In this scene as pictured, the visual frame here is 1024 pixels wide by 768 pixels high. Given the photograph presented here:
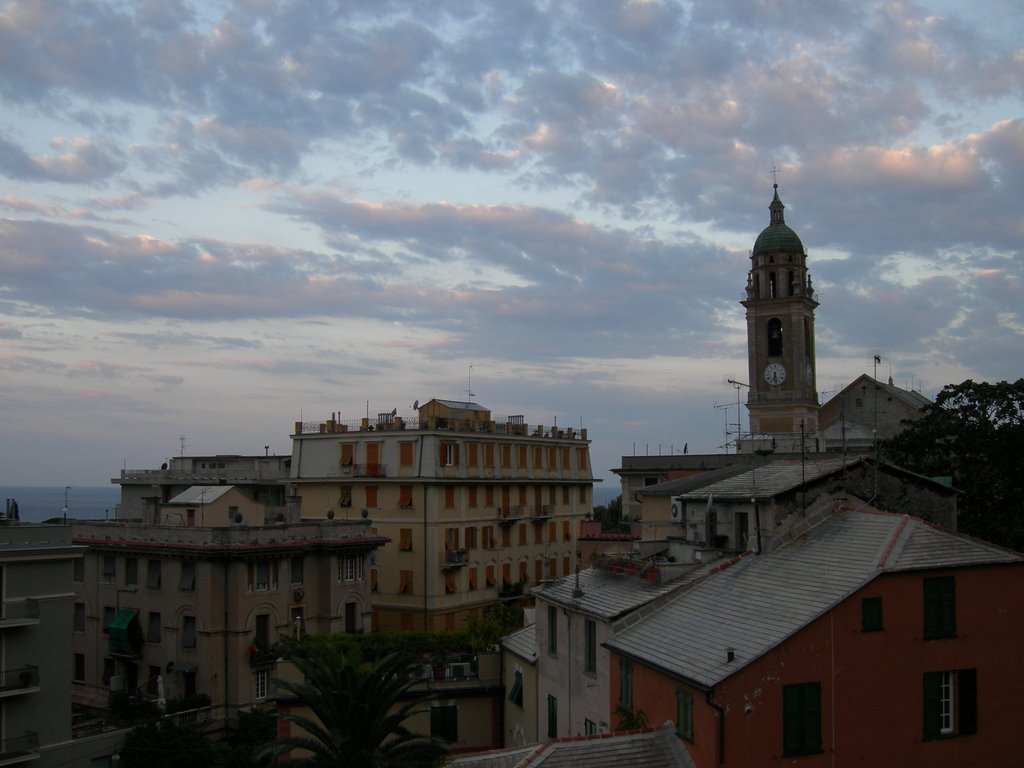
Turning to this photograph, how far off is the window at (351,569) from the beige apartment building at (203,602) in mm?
53

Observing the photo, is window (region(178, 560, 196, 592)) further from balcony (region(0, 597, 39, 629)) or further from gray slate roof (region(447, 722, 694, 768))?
gray slate roof (region(447, 722, 694, 768))

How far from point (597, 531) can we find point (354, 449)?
16381 millimetres

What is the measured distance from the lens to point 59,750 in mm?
36344

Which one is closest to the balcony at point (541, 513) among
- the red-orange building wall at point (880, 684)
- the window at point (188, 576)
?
the window at point (188, 576)

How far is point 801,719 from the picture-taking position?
68.7 ft

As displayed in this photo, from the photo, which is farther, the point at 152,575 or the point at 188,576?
the point at 152,575

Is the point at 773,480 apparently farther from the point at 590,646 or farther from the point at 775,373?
the point at 775,373

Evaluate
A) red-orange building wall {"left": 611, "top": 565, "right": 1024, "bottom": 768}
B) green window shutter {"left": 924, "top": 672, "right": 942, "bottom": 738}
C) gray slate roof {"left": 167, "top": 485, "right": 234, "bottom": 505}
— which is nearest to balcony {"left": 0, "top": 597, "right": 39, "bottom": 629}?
gray slate roof {"left": 167, "top": 485, "right": 234, "bottom": 505}

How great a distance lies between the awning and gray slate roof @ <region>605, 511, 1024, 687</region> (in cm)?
3019

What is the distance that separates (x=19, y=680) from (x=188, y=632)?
1070cm

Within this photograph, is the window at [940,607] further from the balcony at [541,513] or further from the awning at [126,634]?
the balcony at [541,513]

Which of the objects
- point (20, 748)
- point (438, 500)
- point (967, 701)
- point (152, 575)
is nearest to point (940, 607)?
point (967, 701)

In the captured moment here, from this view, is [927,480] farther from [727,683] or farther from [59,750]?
[59,750]

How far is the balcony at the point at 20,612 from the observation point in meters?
34.8
